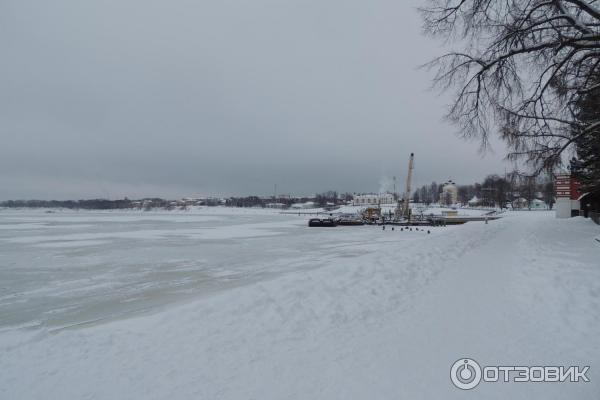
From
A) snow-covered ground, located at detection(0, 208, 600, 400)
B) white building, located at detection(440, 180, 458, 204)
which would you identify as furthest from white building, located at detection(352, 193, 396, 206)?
snow-covered ground, located at detection(0, 208, 600, 400)

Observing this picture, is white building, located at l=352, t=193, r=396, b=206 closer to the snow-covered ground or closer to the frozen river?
the frozen river

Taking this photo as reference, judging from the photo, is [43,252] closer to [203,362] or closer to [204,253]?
[204,253]

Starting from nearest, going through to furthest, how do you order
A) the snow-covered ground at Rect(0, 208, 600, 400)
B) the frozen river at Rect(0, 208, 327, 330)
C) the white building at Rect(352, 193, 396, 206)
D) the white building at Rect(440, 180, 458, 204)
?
the snow-covered ground at Rect(0, 208, 600, 400)
the frozen river at Rect(0, 208, 327, 330)
the white building at Rect(352, 193, 396, 206)
the white building at Rect(440, 180, 458, 204)

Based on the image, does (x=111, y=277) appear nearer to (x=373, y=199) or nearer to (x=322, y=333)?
(x=322, y=333)

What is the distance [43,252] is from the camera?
1827 centimetres

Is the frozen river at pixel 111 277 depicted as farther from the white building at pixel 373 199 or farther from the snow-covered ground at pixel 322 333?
the white building at pixel 373 199

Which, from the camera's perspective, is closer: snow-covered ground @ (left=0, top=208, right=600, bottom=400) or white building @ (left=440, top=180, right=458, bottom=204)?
snow-covered ground @ (left=0, top=208, right=600, bottom=400)

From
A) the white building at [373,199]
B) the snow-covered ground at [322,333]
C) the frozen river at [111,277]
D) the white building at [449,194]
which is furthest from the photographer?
the white building at [449,194]

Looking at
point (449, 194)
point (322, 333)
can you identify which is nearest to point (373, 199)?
point (449, 194)

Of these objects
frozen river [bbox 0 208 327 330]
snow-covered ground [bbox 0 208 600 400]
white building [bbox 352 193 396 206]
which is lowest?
frozen river [bbox 0 208 327 330]

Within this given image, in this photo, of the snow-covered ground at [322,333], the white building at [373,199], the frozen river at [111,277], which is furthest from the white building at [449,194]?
the snow-covered ground at [322,333]

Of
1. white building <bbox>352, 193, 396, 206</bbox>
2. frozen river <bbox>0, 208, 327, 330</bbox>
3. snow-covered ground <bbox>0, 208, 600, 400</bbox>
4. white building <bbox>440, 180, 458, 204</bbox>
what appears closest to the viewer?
snow-covered ground <bbox>0, 208, 600, 400</bbox>

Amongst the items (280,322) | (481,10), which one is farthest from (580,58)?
(280,322)

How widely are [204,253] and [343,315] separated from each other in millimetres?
12773
